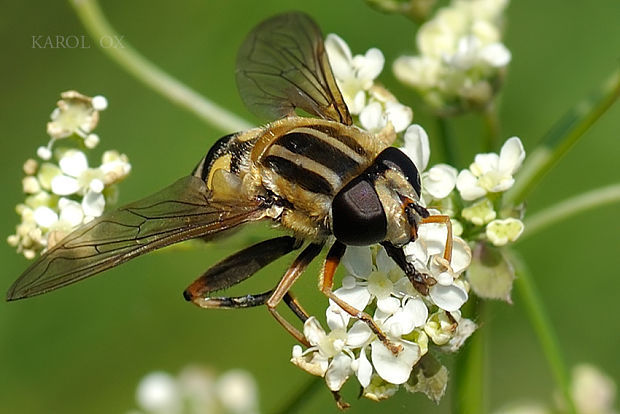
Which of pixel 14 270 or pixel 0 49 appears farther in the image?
pixel 0 49

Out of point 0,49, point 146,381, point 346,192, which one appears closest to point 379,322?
point 346,192

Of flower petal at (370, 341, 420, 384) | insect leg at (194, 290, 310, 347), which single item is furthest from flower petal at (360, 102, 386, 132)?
flower petal at (370, 341, 420, 384)

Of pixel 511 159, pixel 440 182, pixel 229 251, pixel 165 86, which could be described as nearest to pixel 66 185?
pixel 165 86

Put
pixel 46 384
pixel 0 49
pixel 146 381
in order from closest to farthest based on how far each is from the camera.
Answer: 1. pixel 146 381
2. pixel 46 384
3. pixel 0 49

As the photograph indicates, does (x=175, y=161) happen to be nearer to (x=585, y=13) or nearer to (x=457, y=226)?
(x=585, y=13)

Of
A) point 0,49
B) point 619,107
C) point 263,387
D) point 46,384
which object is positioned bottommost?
point 263,387
